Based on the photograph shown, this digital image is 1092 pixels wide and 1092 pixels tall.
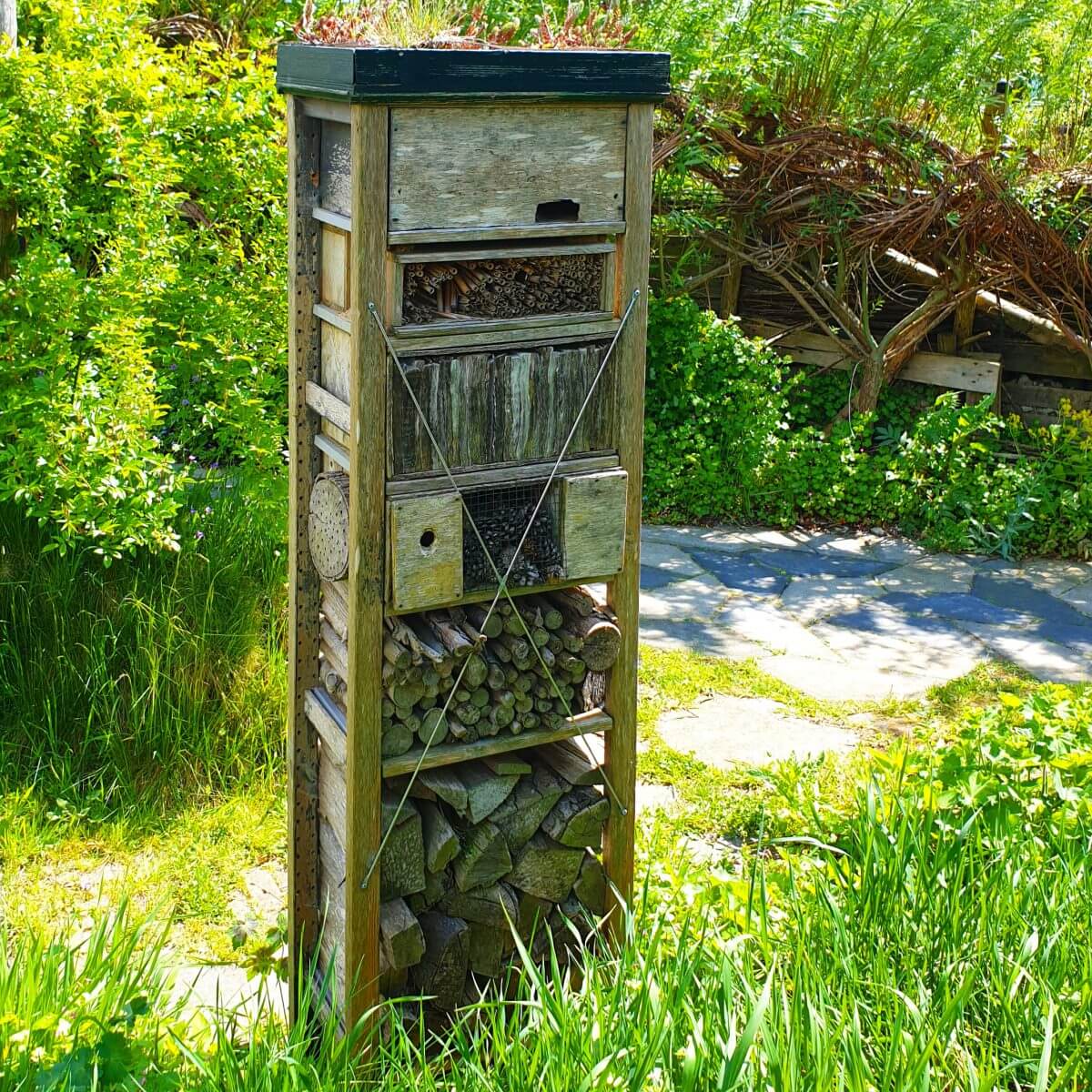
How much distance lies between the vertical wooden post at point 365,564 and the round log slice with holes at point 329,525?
0.25 ft

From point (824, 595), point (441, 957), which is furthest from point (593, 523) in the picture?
point (824, 595)

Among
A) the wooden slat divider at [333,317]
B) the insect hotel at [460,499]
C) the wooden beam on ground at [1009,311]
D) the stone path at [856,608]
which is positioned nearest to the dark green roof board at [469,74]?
the insect hotel at [460,499]

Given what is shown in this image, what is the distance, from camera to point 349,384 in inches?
101

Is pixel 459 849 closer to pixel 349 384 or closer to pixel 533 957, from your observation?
pixel 533 957

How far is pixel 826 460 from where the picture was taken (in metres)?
7.18

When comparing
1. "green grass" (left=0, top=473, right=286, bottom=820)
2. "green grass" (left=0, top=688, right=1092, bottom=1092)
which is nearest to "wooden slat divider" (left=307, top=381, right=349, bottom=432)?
"green grass" (left=0, top=688, right=1092, bottom=1092)

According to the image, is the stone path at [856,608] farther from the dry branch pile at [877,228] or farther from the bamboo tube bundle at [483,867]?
the bamboo tube bundle at [483,867]

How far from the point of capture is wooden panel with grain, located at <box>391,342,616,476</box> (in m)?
2.61

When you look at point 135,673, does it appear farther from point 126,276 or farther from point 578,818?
point 578,818

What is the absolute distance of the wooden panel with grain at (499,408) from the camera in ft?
8.55

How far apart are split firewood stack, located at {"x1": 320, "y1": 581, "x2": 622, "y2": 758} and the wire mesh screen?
0.08 meters

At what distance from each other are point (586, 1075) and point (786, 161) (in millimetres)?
6071

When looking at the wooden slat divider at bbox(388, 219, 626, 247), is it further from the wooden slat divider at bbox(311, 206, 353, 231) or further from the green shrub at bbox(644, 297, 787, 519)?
the green shrub at bbox(644, 297, 787, 519)

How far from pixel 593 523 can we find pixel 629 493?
0.35 ft
